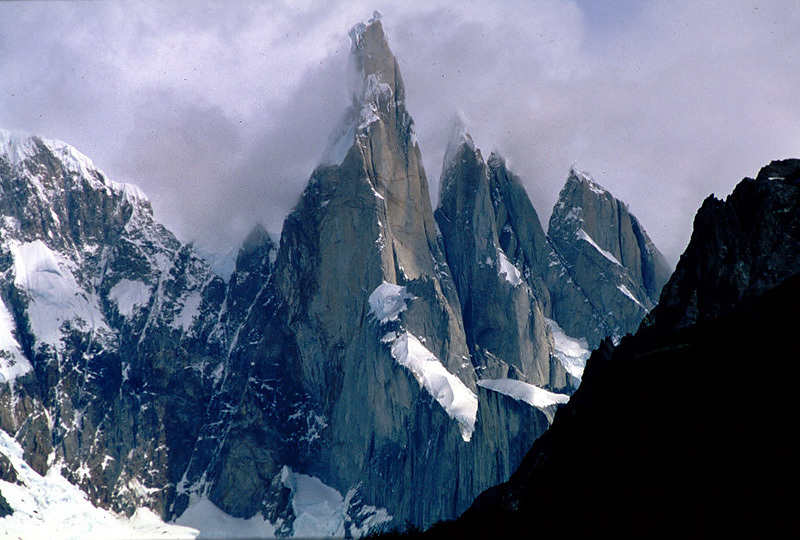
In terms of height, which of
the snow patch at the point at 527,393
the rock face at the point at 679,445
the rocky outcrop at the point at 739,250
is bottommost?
the rock face at the point at 679,445

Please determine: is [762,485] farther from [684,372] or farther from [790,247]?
[790,247]

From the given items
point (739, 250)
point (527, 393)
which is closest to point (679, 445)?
point (739, 250)

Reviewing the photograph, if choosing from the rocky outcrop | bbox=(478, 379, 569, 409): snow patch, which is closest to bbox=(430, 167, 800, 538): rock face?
the rocky outcrop

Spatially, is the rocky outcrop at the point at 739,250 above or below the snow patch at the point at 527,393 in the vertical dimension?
below

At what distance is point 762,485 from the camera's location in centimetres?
4222

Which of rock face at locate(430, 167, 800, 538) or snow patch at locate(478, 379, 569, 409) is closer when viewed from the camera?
rock face at locate(430, 167, 800, 538)

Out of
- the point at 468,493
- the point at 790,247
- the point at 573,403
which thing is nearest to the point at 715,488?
the point at 573,403

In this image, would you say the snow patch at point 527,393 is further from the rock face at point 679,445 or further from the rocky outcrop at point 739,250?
the rock face at point 679,445

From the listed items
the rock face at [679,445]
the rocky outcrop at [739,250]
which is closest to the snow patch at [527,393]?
the rocky outcrop at [739,250]

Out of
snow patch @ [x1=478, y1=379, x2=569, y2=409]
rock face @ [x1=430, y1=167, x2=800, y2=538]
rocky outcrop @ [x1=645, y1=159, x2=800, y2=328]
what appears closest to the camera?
rock face @ [x1=430, y1=167, x2=800, y2=538]

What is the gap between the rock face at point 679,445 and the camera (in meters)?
43.2

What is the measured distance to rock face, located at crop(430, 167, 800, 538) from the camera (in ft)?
142

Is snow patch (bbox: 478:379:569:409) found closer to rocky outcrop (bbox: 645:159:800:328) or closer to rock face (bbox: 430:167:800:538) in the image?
rocky outcrop (bbox: 645:159:800:328)

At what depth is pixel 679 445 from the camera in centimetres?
4853
